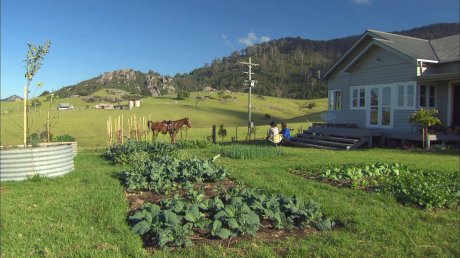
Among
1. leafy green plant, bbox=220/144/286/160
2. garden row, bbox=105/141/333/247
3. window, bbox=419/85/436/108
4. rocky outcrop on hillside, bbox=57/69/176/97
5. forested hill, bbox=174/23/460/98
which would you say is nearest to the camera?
garden row, bbox=105/141/333/247

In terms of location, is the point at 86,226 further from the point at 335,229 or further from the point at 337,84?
the point at 337,84

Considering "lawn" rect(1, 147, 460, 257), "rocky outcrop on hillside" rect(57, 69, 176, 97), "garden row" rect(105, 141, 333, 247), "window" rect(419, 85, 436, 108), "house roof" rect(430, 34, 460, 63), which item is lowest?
"lawn" rect(1, 147, 460, 257)

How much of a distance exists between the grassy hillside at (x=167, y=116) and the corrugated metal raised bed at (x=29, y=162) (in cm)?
576

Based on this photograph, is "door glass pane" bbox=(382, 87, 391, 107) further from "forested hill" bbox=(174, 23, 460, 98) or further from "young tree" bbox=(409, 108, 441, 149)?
"forested hill" bbox=(174, 23, 460, 98)

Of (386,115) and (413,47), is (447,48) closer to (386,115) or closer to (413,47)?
(413,47)

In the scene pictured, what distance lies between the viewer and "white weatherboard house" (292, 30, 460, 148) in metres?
17.4

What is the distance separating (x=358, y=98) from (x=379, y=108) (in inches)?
73.3

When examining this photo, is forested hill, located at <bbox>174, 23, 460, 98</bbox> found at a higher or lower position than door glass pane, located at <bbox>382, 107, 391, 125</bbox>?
higher

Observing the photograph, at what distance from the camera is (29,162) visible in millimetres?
8094

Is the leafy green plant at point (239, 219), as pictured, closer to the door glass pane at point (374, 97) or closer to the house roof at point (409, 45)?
the house roof at point (409, 45)

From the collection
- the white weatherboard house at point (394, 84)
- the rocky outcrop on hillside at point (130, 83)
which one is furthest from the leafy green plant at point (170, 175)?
the rocky outcrop on hillside at point (130, 83)

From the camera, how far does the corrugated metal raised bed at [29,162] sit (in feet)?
26.1

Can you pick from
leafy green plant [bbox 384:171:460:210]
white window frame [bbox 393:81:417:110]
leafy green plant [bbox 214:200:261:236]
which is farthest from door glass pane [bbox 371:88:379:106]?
leafy green plant [bbox 214:200:261:236]

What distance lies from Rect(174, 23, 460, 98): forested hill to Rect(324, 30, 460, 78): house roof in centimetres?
6190
